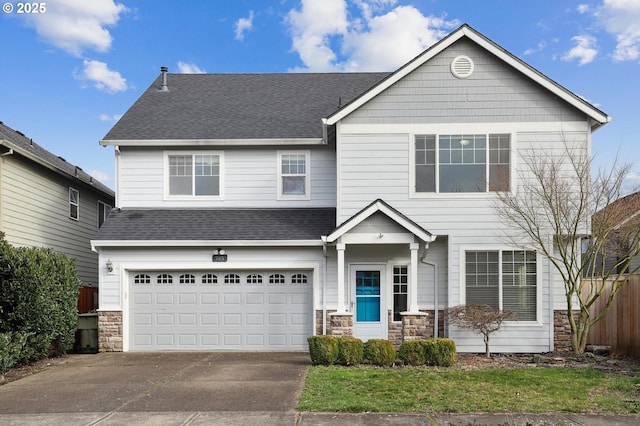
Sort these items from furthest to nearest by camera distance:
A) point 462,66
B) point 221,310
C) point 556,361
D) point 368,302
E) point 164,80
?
point 164,80 < point 221,310 < point 368,302 < point 462,66 < point 556,361

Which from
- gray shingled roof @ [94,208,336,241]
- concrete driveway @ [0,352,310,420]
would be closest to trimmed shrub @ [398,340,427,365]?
concrete driveway @ [0,352,310,420]

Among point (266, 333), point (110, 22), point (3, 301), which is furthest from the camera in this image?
point (110, 22)

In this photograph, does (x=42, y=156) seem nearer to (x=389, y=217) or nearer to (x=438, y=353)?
Result: (x=389, y=217)

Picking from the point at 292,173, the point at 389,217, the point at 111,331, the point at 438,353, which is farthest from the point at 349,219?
the point at 111,331

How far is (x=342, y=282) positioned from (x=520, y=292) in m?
4.34

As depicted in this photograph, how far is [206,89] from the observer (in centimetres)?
1869

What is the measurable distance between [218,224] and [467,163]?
6572 mm

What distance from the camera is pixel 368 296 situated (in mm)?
14602

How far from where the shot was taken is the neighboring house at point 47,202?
49.1ft

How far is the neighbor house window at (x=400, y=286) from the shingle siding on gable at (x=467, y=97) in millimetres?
3804

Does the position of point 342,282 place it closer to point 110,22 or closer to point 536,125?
point 536,125

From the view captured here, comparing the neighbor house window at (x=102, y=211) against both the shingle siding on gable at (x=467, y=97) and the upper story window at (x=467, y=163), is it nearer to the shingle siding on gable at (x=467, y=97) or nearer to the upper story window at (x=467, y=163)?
the shingle siding on gable at (x=467, y=97)

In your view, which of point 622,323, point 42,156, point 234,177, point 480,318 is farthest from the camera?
point 42,156

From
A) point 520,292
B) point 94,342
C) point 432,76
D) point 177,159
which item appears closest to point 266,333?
point 94,342
